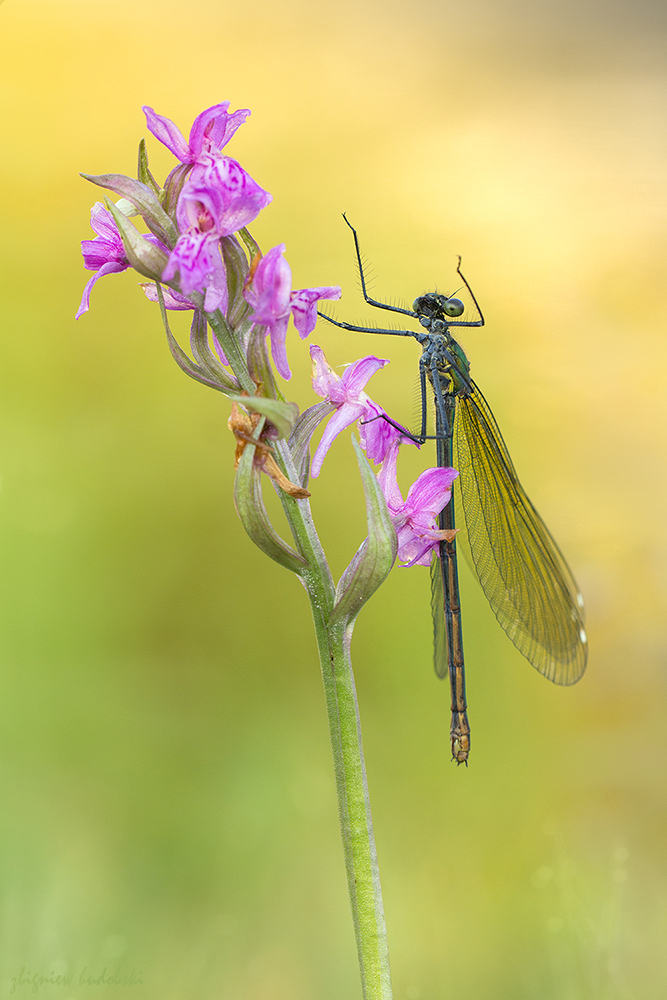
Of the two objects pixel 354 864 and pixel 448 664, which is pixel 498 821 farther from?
pixel 354 864

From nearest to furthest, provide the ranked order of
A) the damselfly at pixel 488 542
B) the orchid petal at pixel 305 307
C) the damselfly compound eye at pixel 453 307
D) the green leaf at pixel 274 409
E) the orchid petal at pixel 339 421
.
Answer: the green leaf at pixel 274 409 < the orchid petal at pixel 305 307 < the orchid petal at pixel 339 421 < the damselfly at pixel 488 542 < the damselfly compound eye at pixel 453 307

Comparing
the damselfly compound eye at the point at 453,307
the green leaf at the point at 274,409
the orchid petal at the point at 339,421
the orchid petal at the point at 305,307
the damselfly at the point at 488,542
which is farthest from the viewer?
the damselfly compound eye at the point at 453,307


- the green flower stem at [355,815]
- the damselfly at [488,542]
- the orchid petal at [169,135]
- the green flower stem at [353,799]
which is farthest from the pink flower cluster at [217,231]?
the damselfly at [488,542]

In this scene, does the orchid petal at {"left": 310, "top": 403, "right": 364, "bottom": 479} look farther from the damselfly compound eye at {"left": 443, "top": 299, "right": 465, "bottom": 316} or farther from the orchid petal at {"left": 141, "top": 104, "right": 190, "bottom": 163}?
the damselfly compound eye at {"left": 443, "top": 299, "right": 465, "bottom": 316}

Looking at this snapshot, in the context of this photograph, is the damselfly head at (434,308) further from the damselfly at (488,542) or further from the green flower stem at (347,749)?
the green flower stem at (347,749)

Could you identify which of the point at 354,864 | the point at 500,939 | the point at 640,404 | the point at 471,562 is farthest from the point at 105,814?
the point at 640,404

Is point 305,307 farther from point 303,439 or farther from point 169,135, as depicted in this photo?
point 169,135

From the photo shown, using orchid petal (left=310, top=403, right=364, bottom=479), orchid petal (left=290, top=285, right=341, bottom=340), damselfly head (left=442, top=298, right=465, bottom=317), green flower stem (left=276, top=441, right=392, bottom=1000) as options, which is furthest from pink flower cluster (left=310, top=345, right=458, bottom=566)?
damselfly head (left=442, top=298, right=465, bottom=317)

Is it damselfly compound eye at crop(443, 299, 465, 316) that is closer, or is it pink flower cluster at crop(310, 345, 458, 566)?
Answer: pink flower cluster at crop(310, 345, 458, 566)
